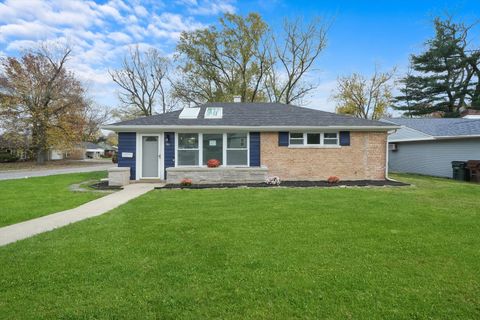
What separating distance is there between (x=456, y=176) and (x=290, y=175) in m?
9.60

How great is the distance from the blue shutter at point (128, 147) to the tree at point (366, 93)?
3059 cm

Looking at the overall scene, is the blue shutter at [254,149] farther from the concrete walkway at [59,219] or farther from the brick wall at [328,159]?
the concrete walkway at [59,219]

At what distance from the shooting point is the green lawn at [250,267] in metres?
2.55

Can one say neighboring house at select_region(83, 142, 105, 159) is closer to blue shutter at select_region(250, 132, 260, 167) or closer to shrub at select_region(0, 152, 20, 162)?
shrub at select_region(0, 152, 20, 162)

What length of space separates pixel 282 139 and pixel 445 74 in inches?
1177

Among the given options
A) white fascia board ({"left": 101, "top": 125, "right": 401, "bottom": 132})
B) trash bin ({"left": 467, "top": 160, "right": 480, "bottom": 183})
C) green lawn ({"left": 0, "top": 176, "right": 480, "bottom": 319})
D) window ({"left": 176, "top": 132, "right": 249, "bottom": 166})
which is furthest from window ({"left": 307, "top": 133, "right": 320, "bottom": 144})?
trash bin ({"left": 467, "top": 160, "right": 480, "bottom": 183})

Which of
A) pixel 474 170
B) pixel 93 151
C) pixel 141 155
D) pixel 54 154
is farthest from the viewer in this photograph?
pixel 93 151

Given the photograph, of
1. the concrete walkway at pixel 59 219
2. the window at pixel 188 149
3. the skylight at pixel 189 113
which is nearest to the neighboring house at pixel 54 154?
the skylight at pixel 189 113

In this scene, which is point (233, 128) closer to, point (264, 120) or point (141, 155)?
point (264, 120)

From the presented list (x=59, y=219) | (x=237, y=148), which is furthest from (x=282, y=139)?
(x=59, y=219)

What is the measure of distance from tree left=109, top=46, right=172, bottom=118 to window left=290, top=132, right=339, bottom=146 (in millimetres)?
26071

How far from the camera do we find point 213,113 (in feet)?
44.5

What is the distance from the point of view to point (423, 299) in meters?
2.68

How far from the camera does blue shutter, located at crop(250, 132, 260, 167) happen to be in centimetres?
1220
